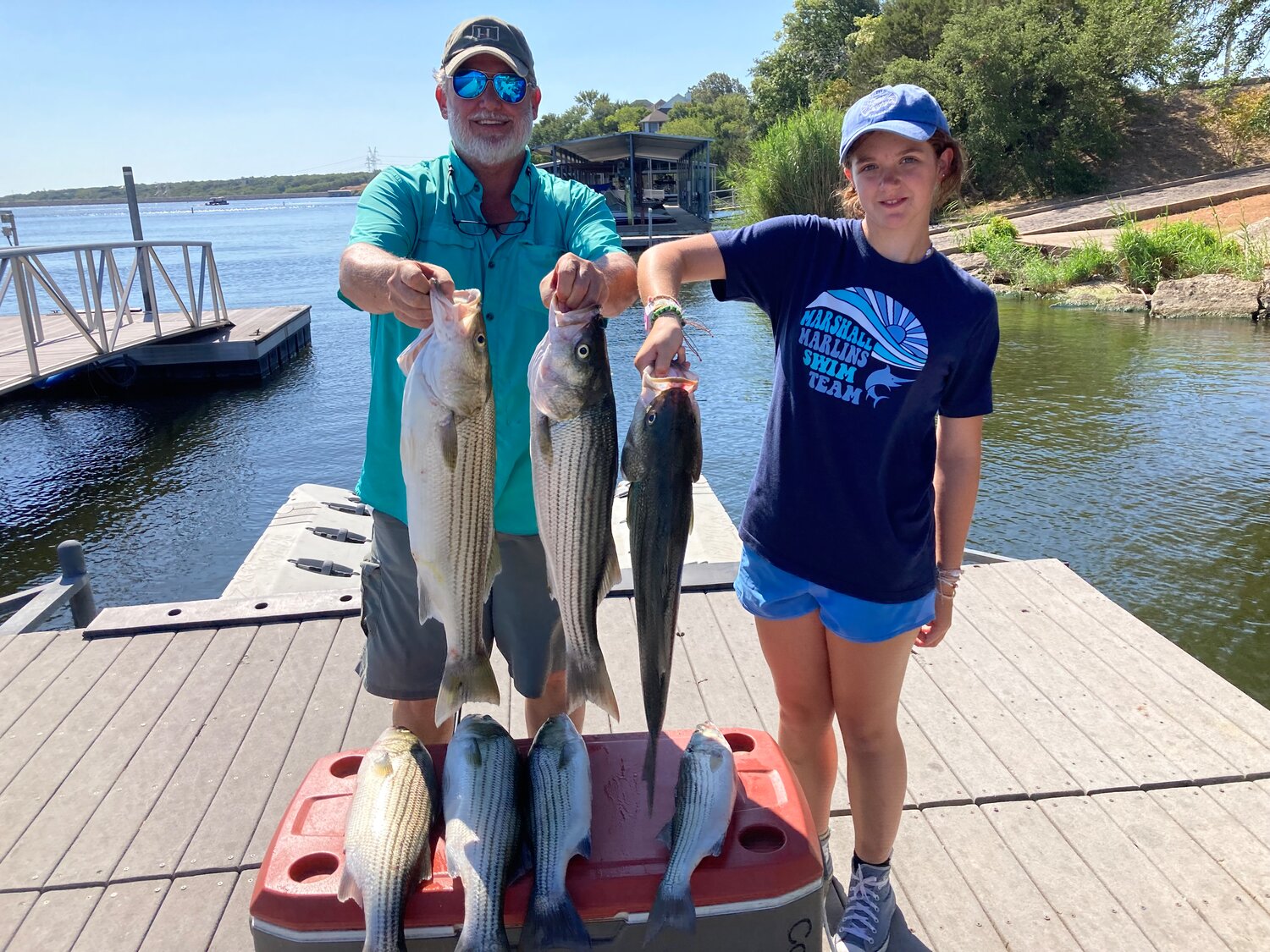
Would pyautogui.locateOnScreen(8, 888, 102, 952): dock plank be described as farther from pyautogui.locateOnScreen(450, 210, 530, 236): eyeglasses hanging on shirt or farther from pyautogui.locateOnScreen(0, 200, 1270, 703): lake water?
pyautogui.locateOnScreen(0, 200, 1270, 703): lake water

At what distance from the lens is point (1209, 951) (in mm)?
2756

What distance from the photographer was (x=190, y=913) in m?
2.99

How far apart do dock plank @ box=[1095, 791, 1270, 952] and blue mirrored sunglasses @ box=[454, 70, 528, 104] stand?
326 cm

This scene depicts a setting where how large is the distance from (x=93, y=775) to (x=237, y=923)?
1226mm

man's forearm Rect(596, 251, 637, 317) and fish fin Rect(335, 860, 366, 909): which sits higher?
man's forearm Rect(596, 251, 637, 317)

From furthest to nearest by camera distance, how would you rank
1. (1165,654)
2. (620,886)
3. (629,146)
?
(629,146)
(1165,654)
(620,886)

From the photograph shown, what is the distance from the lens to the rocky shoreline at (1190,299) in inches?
717

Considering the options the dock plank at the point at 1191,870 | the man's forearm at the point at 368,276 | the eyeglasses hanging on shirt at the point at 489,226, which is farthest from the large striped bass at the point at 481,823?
the dock plank at the point at 1191,870

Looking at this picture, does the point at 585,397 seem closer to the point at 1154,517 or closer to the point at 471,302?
the point at 471,302

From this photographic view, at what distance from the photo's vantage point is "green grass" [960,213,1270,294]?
66.7ft

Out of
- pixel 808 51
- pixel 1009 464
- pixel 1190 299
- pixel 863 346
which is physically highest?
pixel 808 51

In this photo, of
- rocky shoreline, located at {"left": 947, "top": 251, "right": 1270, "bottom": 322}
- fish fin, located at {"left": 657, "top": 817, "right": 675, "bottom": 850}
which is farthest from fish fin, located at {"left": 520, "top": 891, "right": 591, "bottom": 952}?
rocky shoreline, located at {"left": 947, "top": 251, "right": 1270, "bottom": 322}

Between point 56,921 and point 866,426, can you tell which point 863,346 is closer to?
point 866,426

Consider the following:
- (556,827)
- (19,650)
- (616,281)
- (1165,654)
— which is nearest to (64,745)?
(19,650)
